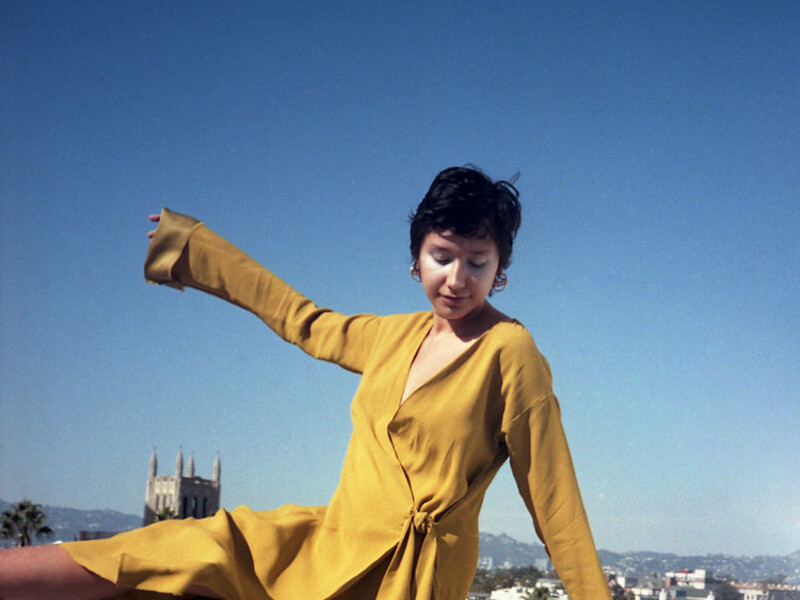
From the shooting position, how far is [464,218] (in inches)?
97.1

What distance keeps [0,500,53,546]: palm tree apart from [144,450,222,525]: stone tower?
4303 centimetres

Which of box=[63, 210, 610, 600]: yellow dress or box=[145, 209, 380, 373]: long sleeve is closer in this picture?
box=[63, 210, 610, 600]: yellow dress

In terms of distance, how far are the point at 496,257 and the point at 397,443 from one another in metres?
0.57

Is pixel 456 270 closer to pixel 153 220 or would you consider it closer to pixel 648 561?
pixel 153 220

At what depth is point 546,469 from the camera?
2.44 meters

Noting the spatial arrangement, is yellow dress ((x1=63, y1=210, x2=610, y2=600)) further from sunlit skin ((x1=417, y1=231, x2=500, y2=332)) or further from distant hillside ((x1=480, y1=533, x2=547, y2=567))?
distant hillside ((x1=480, y1=533, x2=547, y2=567))

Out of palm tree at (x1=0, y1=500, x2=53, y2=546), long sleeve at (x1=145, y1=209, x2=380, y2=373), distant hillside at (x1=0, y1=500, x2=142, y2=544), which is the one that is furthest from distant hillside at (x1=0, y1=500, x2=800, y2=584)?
long sleeve at (x1=145, y1=209, x2=380, y2=373)

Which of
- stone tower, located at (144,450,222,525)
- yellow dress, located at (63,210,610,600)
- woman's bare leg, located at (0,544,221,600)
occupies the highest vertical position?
stone tower, located at (144,450,222,525)

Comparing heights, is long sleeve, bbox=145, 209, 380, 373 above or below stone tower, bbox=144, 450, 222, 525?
below

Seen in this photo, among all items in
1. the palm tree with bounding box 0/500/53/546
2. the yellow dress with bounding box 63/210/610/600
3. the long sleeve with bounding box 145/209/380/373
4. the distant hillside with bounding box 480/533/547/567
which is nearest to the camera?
the yellow dress with bounding box 63/210/610/600

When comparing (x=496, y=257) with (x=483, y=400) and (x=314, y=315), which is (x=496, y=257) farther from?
(x=314, y=315)

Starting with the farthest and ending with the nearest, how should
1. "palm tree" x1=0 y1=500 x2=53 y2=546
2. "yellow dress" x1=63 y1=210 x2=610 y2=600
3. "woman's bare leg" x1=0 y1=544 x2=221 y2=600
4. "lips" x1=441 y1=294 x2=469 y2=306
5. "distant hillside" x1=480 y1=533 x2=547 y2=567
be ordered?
"distant hillside" x1=480 y1=533 x2=547 y2=567 → "palm tree" x1=0 y1=500 x2=53 y2=546 → "lips" x1=441 y1=294 x2=469 y2=306 → "yellow dress" x1=63 y1=210 x2=610 y2=600 → "woman's bare leg" x1=0 y1=544 x2=221 y2=600

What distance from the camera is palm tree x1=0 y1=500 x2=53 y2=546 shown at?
36.8m

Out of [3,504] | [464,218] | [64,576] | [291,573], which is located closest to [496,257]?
[464,218]
